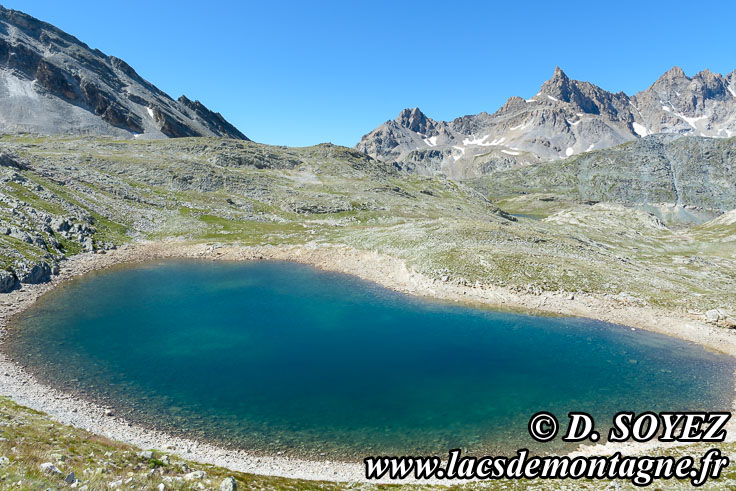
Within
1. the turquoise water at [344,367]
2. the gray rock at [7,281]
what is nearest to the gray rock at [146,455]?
the turquoise water at [344,367]

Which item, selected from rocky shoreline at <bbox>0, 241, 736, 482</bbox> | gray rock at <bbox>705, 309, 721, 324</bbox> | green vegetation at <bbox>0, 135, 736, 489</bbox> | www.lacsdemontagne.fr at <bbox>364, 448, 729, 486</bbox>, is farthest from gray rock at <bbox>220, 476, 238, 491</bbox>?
gray rock at <bbox>705, 309, 721, 324</bbox>

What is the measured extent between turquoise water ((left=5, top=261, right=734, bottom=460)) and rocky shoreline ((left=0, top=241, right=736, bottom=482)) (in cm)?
129

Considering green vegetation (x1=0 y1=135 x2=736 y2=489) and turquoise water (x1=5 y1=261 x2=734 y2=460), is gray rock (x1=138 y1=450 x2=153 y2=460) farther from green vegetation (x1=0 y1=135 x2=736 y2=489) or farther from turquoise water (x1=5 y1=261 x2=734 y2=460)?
turquoise water (x1=5 y1=261 x2=734 y2=460)

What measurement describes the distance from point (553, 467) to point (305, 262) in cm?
6172

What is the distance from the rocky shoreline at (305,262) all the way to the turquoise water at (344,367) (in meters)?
1.29

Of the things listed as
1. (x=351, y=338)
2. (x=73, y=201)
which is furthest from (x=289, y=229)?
(x=351, y=338)

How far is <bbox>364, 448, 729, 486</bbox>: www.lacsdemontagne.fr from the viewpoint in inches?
762

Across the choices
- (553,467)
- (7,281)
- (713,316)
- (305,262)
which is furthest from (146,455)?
(713,316)

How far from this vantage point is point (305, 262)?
7700 centimetres

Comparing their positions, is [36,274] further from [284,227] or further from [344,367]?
[284,227]

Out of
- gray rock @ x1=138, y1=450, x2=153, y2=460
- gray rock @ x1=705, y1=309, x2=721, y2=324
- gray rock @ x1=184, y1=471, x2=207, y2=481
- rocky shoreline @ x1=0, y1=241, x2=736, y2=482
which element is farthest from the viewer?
gray rock @ x1=705, y1=309, x2=721, y2=324

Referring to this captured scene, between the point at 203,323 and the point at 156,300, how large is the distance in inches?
468

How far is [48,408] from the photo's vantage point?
24484 mm

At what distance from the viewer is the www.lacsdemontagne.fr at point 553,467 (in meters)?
19.3
